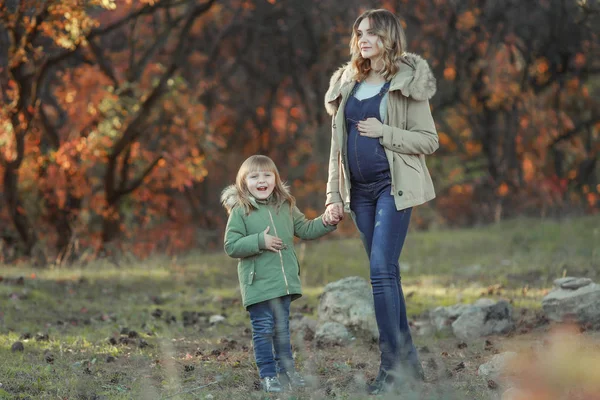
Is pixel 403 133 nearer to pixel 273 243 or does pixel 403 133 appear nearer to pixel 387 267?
pixel 387 267

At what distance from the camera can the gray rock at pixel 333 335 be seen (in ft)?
21.7

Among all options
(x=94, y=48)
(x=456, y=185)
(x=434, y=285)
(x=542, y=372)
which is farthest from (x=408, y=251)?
(x=542, y=372)

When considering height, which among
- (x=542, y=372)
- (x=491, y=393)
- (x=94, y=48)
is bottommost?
(x=491, y=393)

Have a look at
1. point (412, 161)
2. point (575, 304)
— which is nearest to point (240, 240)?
point (412, 161)

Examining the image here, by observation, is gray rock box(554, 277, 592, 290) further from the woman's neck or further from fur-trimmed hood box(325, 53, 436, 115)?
the woman's neck

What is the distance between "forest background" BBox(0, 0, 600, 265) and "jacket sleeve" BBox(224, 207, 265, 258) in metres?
5.29

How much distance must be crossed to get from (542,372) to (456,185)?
1667cm

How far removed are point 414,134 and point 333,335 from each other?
2.29m

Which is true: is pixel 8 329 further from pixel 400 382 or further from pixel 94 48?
pixel 94 48

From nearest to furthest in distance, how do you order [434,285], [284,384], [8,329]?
[284,384] → [8,329] → [434,285]

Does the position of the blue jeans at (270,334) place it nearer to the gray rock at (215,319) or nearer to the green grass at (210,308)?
the green grass at (210,308)

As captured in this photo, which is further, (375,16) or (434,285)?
(434,285)

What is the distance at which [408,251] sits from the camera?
12.6 metres

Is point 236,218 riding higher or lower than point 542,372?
higher
